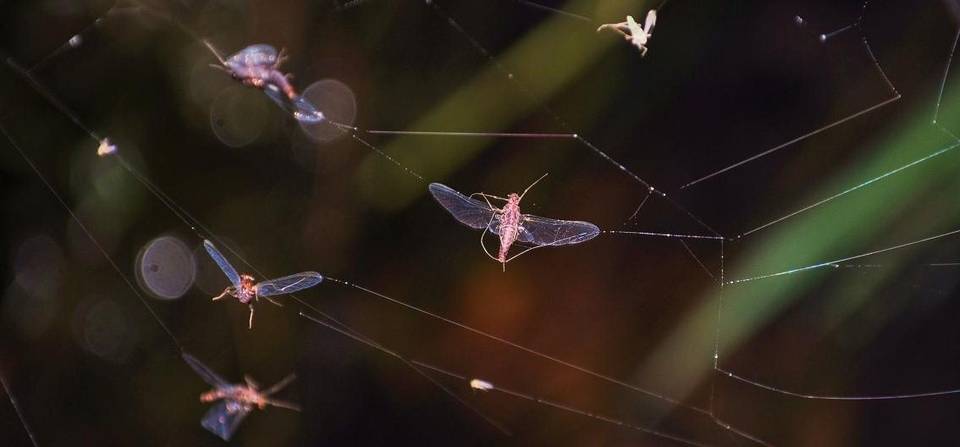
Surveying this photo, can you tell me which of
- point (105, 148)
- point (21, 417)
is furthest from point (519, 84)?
point (21, 417)

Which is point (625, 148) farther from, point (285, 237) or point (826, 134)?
point (285, 237)

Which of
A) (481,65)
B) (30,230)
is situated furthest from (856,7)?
(30,230)

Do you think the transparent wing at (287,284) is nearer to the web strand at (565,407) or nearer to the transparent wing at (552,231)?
the web strand at (565,407)

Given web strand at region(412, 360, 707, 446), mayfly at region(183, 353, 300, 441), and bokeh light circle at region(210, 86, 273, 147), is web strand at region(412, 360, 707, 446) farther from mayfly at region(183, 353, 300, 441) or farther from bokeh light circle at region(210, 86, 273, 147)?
bokeh light circle at region(210, 86, 273, 147)

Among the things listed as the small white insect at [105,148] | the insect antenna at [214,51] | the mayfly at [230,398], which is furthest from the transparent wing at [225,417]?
the insect antenna at [214,51]

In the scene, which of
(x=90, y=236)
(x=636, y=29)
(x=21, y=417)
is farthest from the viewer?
(x=21, y=417)

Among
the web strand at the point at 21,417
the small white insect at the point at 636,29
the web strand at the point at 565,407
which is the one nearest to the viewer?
the small white insect at the point at 636,29

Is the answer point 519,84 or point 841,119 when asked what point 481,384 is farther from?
point 841,119
